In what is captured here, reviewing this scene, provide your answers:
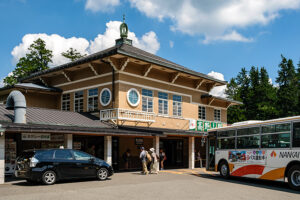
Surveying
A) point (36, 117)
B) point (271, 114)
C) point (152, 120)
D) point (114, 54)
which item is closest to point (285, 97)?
point (271, 114)

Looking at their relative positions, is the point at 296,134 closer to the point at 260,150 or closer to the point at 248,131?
the point at 260,150

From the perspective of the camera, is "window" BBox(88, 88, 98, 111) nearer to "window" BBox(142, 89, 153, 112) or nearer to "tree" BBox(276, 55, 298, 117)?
"window" BBox(142, 89, 153, 112)

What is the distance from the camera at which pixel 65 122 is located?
749 inches

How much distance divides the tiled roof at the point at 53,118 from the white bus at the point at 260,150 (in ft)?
24.5

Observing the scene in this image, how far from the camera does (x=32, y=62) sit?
4075cm

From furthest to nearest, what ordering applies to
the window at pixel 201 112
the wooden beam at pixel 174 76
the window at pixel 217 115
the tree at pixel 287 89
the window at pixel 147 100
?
the tree at pixel 287 89, the window at pixel 217 115, the window at pixel 201 112, the wooden beam at pixel 174 76, the window at pixel 147 100

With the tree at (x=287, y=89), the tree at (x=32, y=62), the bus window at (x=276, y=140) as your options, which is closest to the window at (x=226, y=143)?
the bus window at (x=276, y=140)

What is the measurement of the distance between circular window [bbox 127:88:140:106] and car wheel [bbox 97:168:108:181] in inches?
314

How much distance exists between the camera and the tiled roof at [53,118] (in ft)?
57.0

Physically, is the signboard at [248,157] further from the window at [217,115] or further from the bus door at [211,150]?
the window at [217,115]

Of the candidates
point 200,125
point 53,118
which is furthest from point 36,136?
point 200,125

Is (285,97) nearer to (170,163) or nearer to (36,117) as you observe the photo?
(170,163)

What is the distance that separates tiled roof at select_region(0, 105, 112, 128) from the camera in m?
17.4

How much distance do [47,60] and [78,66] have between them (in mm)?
19852
